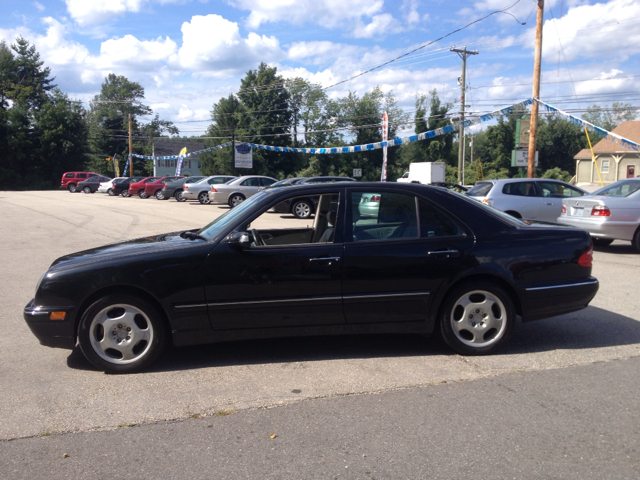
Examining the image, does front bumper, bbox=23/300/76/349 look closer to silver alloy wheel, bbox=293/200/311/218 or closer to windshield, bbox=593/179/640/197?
silver alloy wheel, bbox=293/200/311/218

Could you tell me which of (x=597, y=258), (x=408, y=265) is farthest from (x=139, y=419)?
(x=597, y=258)

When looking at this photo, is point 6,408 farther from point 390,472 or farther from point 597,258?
point 597,258

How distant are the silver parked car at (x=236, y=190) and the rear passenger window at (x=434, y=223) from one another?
66.9ft

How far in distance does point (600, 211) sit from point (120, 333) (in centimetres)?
974

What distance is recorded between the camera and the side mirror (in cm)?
448

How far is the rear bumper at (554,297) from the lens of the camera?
4.91m

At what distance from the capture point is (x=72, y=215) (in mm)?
20125

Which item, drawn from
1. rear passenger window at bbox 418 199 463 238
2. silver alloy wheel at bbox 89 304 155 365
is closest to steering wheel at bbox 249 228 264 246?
silver alloy wheel at bbox 89 304 155 365

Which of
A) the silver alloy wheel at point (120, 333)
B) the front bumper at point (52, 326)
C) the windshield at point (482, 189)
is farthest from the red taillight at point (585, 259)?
the windshield at point (482, 189)

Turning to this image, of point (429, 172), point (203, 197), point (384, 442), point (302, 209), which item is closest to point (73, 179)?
point (203, 197)

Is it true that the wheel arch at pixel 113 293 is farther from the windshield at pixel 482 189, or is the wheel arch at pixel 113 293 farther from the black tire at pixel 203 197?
the black tire at pixel 203 197

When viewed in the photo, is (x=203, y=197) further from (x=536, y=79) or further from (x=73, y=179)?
(x=73, y=179)

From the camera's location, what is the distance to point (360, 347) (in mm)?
5156

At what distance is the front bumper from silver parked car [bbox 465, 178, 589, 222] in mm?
10410
